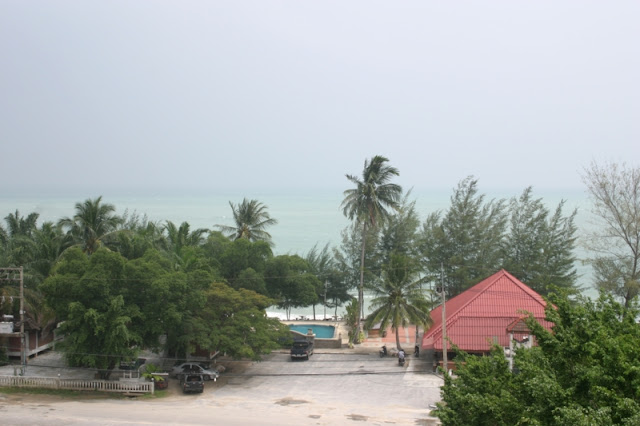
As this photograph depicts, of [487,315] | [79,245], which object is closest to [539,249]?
[487,315]

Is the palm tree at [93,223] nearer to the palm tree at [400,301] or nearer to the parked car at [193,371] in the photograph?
the parked car at [193,371]

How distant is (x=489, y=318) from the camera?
34125mm

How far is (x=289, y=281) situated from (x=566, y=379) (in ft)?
98.5

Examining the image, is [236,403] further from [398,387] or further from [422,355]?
[422,355]

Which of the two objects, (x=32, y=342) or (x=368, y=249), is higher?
(x=368, y=249)

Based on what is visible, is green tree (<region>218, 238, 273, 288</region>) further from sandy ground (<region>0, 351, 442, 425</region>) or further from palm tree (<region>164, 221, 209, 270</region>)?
sandy ground (<region>0, 351, 442, 425</region>)

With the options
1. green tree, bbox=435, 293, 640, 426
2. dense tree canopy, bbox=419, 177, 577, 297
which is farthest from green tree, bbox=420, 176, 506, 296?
green tree, bbox=435, 293, 640, 426

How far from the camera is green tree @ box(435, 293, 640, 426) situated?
1237 cm

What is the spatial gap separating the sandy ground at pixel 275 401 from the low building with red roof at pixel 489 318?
8.03ft

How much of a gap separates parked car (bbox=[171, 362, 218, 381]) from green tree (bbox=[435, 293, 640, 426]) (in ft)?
57.4

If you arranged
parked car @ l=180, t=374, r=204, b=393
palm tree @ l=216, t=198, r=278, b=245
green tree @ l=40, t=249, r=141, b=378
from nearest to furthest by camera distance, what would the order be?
green tree @ l=40, t=249, r=141, b=378, parked car @ l=180, t=374, r=204, b=393, palm tree @ l=216, t=198, r=278, b=245

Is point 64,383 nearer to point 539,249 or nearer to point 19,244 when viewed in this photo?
point 19,244

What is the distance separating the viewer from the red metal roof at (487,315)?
1325 inches

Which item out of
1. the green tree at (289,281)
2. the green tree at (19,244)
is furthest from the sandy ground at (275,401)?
the green tree at (289,281)
